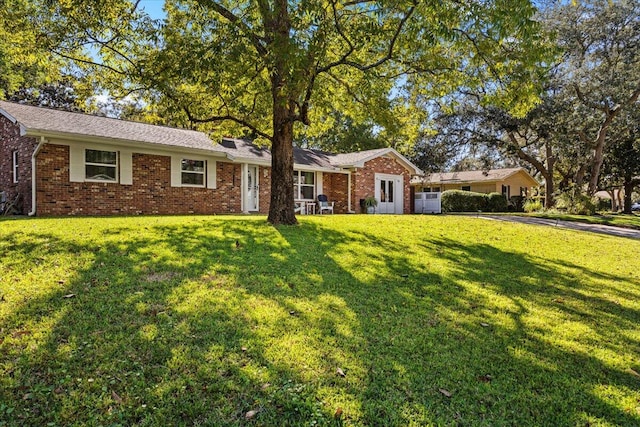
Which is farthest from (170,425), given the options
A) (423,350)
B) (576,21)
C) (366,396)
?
(576,21)

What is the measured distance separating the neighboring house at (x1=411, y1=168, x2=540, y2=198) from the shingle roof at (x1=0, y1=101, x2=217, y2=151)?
846 inches

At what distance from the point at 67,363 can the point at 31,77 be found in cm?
2076

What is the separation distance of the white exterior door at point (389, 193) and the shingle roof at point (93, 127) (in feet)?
31.5

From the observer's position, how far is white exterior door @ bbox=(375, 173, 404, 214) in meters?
21.3

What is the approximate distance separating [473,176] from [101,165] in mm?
29977

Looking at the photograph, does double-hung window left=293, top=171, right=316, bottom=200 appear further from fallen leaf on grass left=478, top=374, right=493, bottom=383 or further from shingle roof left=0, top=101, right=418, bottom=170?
fallen leaf on grass left=478, top=374, right=493, bottom=383

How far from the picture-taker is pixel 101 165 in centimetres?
1299

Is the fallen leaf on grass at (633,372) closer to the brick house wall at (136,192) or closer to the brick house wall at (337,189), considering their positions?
the brick house wall at (136,192)

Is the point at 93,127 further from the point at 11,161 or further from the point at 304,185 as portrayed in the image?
the point at 304,185

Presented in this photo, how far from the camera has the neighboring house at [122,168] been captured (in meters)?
11.9

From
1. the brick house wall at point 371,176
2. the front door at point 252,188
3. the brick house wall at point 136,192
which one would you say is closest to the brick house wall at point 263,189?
the front door at point 252,188

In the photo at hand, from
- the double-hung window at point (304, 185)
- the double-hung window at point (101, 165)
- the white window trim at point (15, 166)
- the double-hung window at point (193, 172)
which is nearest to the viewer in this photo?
the double-hung window at point (101, 165)

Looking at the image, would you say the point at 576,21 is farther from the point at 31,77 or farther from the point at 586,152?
the point at 31,77

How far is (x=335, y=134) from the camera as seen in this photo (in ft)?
119
